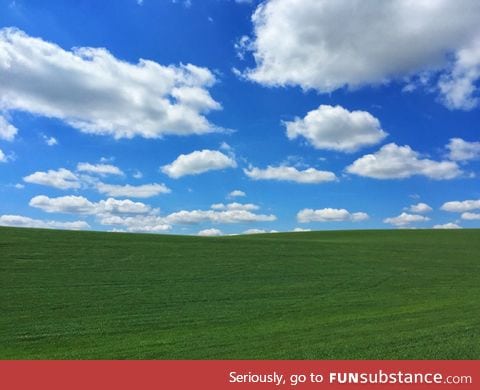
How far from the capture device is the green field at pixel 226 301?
11781 millimetres

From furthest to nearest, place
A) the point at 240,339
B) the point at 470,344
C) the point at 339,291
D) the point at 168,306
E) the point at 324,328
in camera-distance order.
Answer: the point at 339,291 → the point at 168,306 → the point at 324,328 → the point at 240,339 → the point at 470,344

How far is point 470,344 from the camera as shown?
1123 cm

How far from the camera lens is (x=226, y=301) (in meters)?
18.0

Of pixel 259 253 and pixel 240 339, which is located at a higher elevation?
pixel 259 253

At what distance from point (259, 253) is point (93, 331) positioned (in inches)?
664

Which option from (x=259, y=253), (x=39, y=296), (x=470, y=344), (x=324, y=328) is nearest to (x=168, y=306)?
(x=39, y=296)

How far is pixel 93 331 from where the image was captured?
14148 mm

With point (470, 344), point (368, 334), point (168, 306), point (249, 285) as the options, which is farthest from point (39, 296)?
point (470, 344)

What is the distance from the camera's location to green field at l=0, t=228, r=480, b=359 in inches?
464

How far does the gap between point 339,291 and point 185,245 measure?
1394cm

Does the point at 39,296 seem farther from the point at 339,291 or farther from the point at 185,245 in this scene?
the point at 185,245
